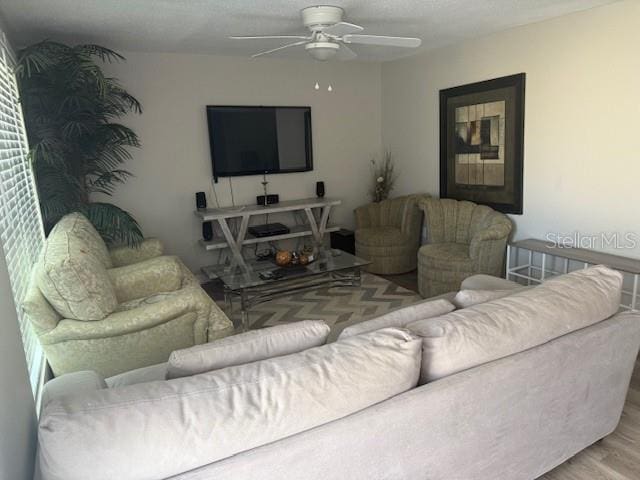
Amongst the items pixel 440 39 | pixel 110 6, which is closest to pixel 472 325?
pixel 110 6

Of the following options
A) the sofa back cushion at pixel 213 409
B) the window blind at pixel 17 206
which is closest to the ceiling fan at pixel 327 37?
the window blind at pixel 17 206

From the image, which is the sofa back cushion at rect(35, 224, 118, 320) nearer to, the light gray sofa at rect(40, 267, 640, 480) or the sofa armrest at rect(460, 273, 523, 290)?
the light gray sofa at rect(40, 267, 640, 480)

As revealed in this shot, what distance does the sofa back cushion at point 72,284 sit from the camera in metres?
2.11

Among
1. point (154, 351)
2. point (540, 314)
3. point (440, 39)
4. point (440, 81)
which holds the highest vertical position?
point (440, 39)

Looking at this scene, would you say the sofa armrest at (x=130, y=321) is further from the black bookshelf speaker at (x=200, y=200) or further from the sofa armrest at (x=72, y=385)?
the black bookshelf speaker at (x=200, y=200)

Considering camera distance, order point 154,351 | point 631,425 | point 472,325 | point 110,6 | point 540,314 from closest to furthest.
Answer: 1. point 472,325
2. point 540,314
3. point 631,425
4. point 154,351
5. point 110,6

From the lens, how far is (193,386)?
3.65 feet

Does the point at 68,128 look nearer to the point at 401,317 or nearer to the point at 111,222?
the point at 111,222

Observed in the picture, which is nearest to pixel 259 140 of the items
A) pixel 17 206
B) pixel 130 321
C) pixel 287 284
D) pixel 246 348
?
pixel 287 284

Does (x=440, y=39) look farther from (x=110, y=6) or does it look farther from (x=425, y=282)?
(x=110, y=6)

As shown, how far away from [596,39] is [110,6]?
332 cm

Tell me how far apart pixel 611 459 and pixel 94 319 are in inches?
97.0

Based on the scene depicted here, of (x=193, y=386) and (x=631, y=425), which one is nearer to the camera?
(x=193, y=386)

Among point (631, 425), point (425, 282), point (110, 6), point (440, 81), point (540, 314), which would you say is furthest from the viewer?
point (440, 81)
